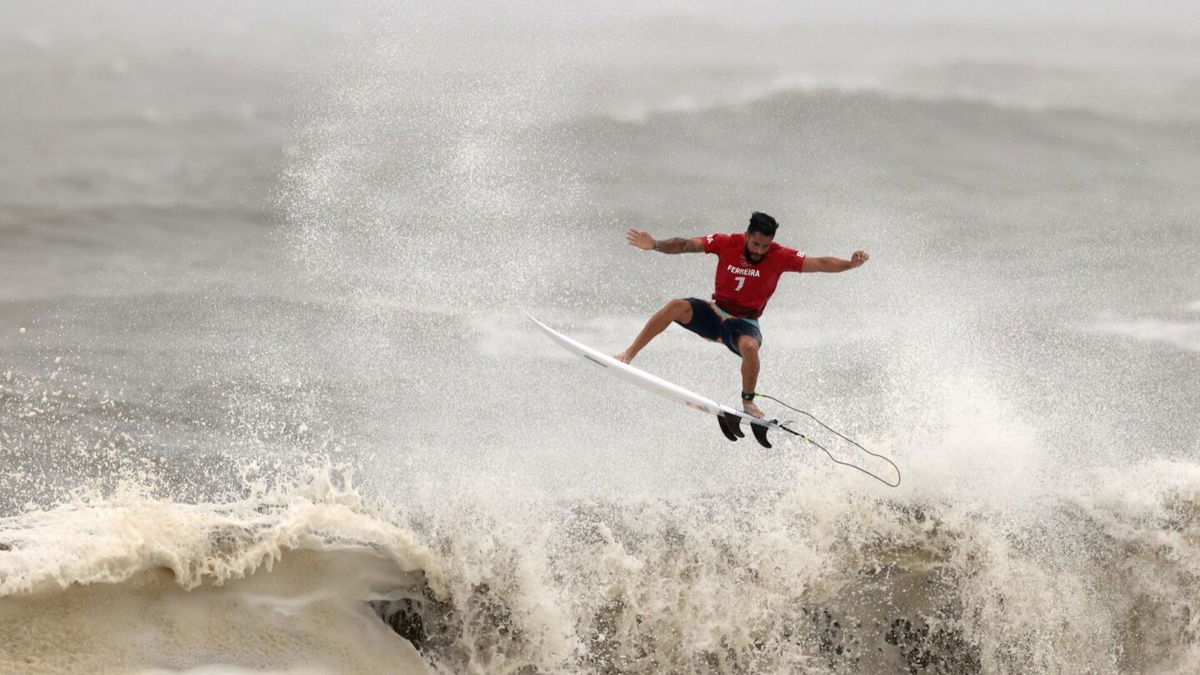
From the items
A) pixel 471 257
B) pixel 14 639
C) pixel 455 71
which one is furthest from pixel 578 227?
pixel 14 639

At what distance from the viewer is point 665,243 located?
20.9ft

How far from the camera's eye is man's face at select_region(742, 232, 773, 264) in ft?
20.9

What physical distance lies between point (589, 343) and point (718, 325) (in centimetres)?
424

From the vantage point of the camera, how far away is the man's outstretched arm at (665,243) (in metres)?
6.26

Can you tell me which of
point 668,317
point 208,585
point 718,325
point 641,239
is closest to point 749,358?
point 718,325

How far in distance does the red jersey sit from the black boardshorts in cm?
5

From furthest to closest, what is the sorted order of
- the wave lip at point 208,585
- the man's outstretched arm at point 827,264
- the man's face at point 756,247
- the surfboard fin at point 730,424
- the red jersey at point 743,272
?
1. the surfboard fin at point 730,424
2. the red jersey at point 743,272
3. the man's face at point 756,247
4. the man's outstretched arm at point 827,264
5. the wave lip at point 208,585

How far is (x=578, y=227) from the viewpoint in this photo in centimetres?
1401

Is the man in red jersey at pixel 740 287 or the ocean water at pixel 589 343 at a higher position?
the man in red jersey at pixel 740 287

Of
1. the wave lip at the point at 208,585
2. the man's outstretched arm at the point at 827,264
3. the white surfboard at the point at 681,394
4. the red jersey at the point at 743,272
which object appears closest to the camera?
the wave lip at the point at 208,585

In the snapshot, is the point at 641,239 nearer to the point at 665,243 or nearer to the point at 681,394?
the point at 665,243

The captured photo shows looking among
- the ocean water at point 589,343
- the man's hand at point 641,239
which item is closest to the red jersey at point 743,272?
the man's hand at point 641,239

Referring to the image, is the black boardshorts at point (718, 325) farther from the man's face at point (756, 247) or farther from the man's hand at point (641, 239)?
the man's hand at point (641, 239)

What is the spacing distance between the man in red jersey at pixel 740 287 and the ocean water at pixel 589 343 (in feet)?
4.79
